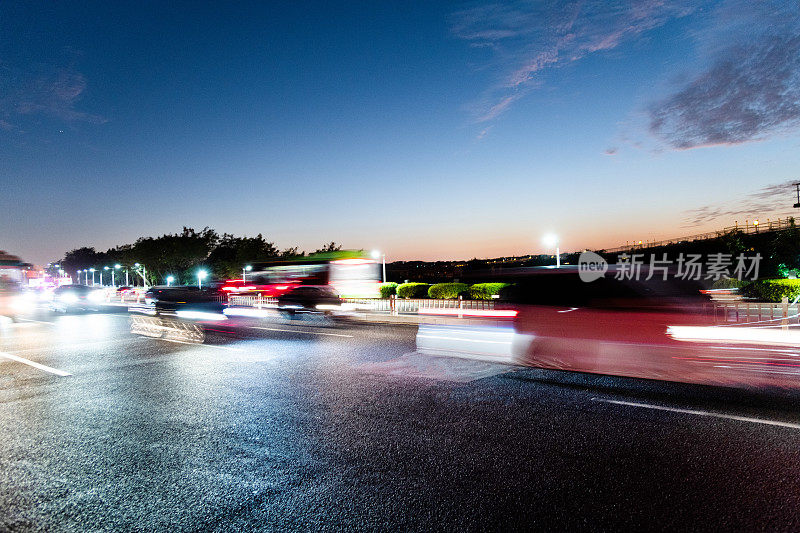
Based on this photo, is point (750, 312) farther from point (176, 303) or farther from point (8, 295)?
point (8, 295)

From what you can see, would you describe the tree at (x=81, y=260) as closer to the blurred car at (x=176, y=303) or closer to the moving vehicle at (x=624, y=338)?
the blurred car at (x=176, y=303)

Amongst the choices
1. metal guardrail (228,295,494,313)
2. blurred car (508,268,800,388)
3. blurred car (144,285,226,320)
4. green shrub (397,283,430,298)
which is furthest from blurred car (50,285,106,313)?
blurred car (508,268,800,388)

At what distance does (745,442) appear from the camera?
4.27 m

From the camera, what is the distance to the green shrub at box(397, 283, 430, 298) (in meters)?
28.5

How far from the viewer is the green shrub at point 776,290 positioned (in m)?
19.9

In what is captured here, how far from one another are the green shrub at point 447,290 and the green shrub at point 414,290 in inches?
54.9

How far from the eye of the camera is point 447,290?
26.2 metres

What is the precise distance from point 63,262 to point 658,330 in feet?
665

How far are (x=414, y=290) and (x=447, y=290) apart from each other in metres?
3.19

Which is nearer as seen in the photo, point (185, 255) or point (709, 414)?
point (709, 414)

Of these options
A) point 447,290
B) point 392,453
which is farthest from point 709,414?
point 447,290

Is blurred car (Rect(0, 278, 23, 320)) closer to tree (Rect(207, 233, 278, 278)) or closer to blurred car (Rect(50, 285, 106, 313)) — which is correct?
blurred car (Rect(50, 285, 106, 313))

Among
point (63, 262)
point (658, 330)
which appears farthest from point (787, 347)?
point (63, 262)

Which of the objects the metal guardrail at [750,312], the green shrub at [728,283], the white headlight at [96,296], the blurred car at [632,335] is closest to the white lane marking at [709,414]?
the blurred car at [632,335]
